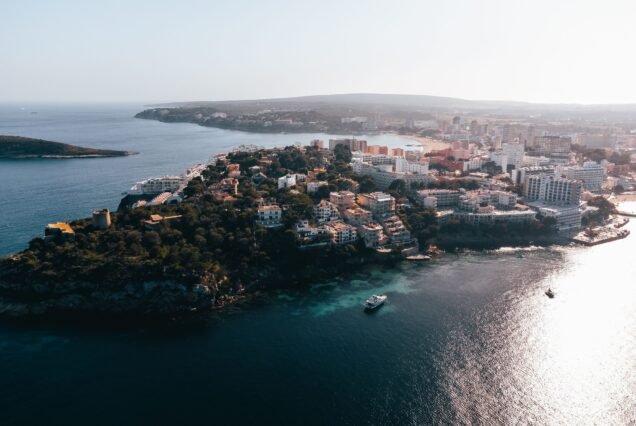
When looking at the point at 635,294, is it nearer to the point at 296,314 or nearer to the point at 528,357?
the point at 528,357

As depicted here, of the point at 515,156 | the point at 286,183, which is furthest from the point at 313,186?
the point at 515,156

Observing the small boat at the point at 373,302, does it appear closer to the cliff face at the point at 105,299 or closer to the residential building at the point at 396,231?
the cliff face at the point at 105,299

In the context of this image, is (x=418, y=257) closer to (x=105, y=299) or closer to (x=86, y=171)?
(x=105, y=299)

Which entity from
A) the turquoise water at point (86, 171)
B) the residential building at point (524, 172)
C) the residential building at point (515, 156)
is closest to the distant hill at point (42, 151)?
the turquoise water at point (86, 171)

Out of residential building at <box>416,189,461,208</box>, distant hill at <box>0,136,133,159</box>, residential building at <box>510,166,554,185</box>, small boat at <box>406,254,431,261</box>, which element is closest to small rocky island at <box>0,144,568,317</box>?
small boat at <box>406,254,431,261</box>

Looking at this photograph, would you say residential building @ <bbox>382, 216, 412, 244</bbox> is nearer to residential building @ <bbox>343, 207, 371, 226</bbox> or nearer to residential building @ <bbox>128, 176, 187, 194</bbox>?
residential building @ <bbox>343, 207, 371, 226</bbox>
